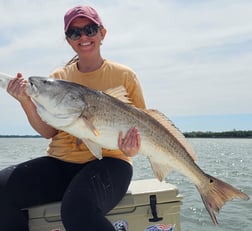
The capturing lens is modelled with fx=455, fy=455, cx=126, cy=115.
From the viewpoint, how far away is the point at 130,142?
135 inches

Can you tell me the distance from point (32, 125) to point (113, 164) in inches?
32.8

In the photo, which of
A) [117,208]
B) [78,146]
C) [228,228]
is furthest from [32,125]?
[228,228]

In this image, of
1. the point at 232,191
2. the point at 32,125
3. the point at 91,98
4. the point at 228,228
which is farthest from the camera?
the point at 228,228

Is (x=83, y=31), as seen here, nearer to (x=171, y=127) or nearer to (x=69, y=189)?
(x=171, y=127)

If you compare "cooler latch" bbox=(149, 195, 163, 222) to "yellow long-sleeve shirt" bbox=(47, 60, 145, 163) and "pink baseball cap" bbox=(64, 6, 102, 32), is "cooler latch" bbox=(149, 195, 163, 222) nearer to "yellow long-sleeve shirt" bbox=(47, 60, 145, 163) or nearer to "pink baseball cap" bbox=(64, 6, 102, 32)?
"yellow long-sleeve shirt" bbox=(47, 60, 145, 163)

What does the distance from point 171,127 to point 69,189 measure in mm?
1024

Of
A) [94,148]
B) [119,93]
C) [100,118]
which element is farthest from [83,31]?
[94,148]

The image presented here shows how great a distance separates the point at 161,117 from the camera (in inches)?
147

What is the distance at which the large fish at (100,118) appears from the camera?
3.37 m

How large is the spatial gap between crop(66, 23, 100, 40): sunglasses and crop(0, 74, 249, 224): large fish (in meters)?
0.56

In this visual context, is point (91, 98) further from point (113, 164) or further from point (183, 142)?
point (183, 142)

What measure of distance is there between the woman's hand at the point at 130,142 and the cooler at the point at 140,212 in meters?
0.56

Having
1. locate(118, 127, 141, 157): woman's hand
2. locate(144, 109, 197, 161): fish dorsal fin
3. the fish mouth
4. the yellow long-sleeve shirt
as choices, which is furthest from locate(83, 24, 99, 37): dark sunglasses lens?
locate(118, 127, 141, 157): woman's hand

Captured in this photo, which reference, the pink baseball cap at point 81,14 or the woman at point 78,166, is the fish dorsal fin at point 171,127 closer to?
the woman at point 78,166
